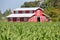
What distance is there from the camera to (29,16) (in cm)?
6919

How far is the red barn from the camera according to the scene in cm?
6850

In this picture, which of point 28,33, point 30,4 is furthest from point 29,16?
point 28,33

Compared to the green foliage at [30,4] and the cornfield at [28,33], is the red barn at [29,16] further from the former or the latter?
the cornfield at [28,33]

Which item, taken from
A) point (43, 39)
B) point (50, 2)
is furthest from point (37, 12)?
point (43, 39)

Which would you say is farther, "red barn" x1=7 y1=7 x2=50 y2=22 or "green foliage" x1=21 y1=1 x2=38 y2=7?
"green foliage" x1=21 y1=1 x2=38 y2=7

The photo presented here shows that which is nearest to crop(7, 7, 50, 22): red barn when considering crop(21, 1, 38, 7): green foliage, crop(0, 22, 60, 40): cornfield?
crop(21, 1, 38, 7): green foliage

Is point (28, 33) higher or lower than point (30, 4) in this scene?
higher

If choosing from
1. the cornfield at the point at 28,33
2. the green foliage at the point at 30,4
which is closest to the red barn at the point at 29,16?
the green foliage at the point at 30,4

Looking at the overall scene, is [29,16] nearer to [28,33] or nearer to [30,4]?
[30,4]

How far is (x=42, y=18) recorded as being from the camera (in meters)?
68.4

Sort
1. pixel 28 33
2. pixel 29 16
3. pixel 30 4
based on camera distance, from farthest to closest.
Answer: pixel 30 4
pixel 29 16
pixel 28 33

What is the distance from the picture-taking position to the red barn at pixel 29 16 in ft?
225

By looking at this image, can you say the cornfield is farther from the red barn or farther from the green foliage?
the green foliage

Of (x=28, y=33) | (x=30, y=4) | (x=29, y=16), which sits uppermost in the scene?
(x=28, y=33)
